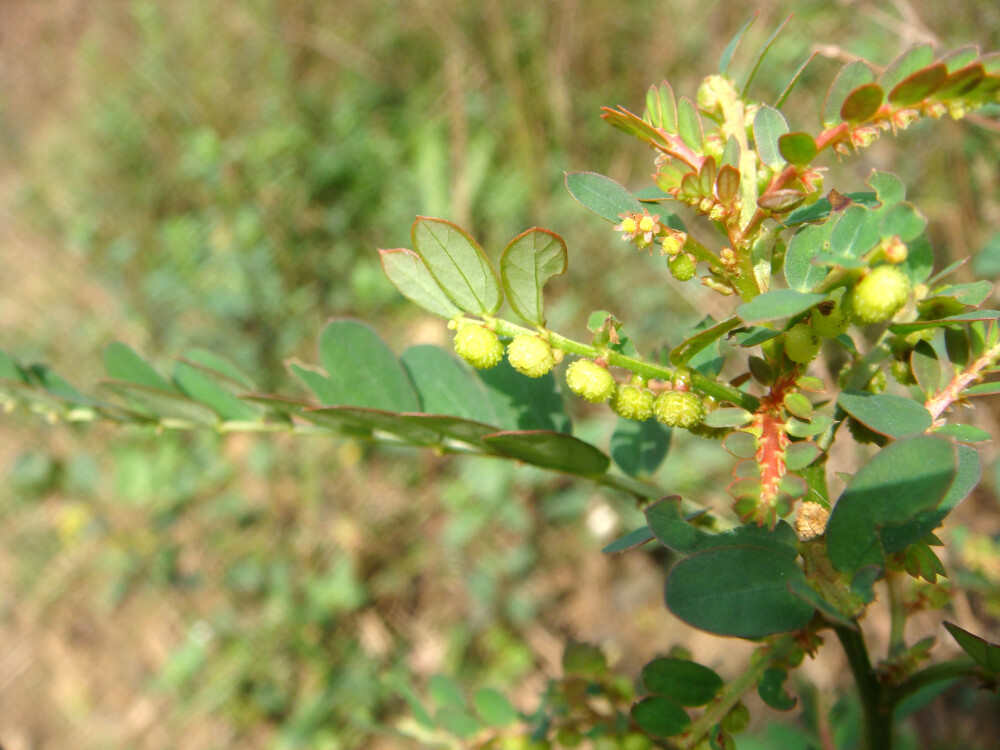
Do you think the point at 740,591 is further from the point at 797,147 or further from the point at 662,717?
the point at 797,147

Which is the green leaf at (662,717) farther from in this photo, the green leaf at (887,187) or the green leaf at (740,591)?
the green leaf at (887,187)

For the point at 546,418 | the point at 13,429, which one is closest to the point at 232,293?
the point at 13,429

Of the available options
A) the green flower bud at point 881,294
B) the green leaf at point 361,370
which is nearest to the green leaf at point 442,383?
the green leaf at point 361,370

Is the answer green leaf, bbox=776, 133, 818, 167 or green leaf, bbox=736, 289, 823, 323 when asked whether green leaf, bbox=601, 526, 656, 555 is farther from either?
green leaf, bbox=776, 133, 818, 167

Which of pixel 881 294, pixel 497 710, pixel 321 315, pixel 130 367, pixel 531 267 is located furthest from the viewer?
pixel 321 315

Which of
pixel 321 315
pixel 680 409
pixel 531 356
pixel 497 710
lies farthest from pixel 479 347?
pixel 321 315

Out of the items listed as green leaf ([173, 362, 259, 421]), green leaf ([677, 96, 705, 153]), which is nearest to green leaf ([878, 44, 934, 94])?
green leaf ([677, 96, 705, 153])
